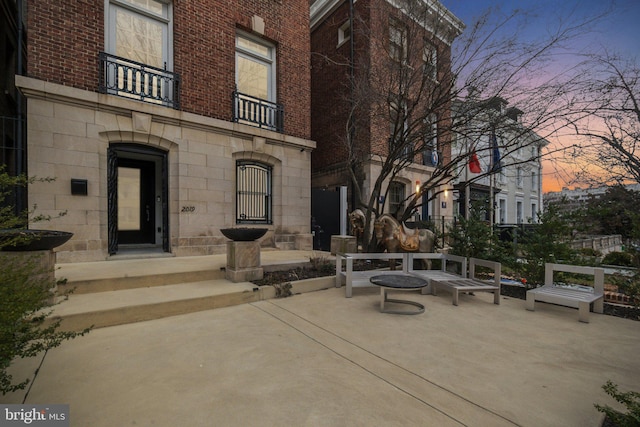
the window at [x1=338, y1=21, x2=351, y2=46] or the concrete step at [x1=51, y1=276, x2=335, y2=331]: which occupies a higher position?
the window at [x1=338, y1=21, x2=351, y2=46]

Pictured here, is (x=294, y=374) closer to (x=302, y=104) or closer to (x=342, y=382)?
(x=342, y=382)

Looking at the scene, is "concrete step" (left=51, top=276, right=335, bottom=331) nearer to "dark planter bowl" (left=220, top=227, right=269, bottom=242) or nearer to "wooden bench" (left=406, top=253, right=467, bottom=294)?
"dark planter bowl" (left=220, top=227, right=269, bottom=242)

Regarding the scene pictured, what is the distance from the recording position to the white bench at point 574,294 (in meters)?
4.43

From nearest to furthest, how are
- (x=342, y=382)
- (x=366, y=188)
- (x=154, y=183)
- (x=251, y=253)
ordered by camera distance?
(x=342, y=382) → (x=251, y=253) → (x=154, y=183) → (x=366, y=188)

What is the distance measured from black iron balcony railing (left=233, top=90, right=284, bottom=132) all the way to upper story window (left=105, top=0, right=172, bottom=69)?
218 centimetres

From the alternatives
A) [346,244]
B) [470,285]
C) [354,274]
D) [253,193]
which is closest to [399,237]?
[354,274]

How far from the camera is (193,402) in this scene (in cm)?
241

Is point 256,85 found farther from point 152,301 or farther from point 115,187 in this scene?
point 152,301

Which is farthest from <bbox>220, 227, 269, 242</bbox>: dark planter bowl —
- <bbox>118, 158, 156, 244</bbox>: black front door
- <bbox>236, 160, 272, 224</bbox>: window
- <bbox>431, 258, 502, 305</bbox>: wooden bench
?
<bbox>118, 158, 156, 244</bbox>: black front door

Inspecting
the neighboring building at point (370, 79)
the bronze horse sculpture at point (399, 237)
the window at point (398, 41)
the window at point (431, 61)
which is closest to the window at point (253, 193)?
the neighboring building at point (370, 79)

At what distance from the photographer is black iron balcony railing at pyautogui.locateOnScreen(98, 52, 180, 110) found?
729 centimetres

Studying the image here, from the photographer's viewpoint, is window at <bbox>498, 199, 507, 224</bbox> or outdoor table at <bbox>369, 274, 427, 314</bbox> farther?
window at <bbox>498, 199, 507, 224</bbox>

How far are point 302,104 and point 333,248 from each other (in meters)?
5.87

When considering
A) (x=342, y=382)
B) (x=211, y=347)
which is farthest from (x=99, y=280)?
(x=342, y=382)
